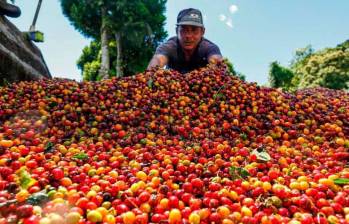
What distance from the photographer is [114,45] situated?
102 feet

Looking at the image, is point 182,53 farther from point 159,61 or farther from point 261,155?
point 261,155

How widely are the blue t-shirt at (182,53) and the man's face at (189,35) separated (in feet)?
0.79

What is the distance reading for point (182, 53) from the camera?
8.04 meters

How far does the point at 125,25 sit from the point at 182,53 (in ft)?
65.0

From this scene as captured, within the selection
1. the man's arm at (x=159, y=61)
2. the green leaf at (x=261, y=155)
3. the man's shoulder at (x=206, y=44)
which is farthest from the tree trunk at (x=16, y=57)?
the green leaf at (x=261, y=155)

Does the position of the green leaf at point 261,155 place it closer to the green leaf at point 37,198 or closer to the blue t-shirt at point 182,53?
the green leaf at point 37,198

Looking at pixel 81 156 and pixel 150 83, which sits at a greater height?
pixel 150 83

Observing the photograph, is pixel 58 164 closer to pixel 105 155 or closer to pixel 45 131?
pixel 105 155

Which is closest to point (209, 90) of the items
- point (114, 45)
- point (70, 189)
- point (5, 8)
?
point (70, 189)

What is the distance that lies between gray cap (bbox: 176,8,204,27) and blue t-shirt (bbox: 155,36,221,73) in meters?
0.54

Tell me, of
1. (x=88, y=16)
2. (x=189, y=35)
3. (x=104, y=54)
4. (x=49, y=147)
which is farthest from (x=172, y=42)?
(x=88, y=16)

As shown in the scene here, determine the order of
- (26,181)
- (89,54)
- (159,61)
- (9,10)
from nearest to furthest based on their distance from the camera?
(26,181)
(159,61)
(9,10)
(89,54)

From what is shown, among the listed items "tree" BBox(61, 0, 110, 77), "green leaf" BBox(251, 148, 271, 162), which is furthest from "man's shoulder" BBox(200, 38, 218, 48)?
"tree" BBox(61, 0, 110, 77)

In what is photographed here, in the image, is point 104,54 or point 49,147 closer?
point 49,147
